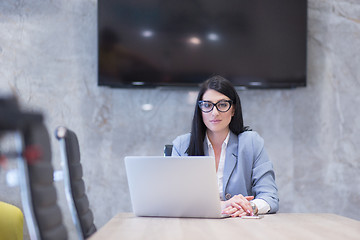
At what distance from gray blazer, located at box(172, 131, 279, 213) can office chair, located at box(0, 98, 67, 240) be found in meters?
1.13

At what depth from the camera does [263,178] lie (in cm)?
219

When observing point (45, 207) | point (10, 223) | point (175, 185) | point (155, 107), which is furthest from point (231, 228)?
point (155, 107)

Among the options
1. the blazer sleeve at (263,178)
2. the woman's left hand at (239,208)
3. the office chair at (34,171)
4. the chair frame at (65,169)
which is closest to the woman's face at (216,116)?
the blazer sleeve at (263,178)

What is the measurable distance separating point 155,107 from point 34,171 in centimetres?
269

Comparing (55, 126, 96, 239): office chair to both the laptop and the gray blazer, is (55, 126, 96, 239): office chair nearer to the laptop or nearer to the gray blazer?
the laptop

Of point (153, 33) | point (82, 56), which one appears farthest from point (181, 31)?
point (82, 56)

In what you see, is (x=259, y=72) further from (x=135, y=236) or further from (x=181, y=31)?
(x=135, y=236)

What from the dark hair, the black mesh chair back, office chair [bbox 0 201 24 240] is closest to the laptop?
the black mesh chair back

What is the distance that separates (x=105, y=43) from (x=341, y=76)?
223 cm

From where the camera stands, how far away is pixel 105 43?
333cm

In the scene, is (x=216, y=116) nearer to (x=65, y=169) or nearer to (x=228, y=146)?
(x=228, y=146)

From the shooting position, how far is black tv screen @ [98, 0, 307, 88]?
3.33 m

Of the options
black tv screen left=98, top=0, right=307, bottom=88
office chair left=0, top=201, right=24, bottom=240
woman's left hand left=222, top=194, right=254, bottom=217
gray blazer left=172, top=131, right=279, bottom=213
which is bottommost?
office chair left=0, top=201, right=24, bottom=240

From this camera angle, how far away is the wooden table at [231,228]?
129cm
